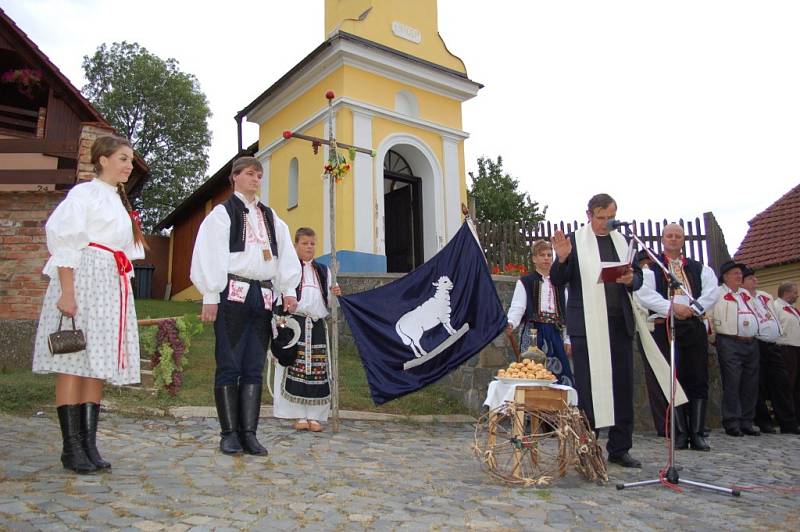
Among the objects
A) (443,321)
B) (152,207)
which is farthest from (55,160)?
(152,207)

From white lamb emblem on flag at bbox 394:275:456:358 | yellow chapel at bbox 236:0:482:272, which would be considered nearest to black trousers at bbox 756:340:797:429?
white lamb emblem on flag at bbox 394:275:456:358

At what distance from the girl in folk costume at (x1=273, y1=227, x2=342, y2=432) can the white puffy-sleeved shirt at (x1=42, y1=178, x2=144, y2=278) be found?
204 cm

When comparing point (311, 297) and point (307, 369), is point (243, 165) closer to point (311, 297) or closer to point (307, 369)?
point (311, 297)

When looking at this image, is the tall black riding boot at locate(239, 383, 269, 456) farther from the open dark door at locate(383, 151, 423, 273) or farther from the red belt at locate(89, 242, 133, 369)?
the open dark door at locate(383, 151, 423, 273)

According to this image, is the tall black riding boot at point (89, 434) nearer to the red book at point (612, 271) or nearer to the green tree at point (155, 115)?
the red book at point (612, 271)

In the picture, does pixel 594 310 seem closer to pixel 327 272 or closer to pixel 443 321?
pixel 443 321

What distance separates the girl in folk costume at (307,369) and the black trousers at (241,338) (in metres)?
1.29

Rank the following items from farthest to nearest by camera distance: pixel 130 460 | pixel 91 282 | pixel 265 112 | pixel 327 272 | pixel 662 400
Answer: pixel 265 112, pixel 662 400, pixel 327 272, pixel 130 460, pixel 91 282

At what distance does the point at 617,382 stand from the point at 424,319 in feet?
6.88

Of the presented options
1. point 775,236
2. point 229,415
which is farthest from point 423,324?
point 775,236

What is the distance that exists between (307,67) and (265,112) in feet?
8.14

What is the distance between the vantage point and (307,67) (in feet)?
44.1

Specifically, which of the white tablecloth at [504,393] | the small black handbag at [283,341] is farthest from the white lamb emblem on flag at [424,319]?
the white tablecloth at [504,393]

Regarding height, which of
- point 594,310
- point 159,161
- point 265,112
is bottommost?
point 594,310
